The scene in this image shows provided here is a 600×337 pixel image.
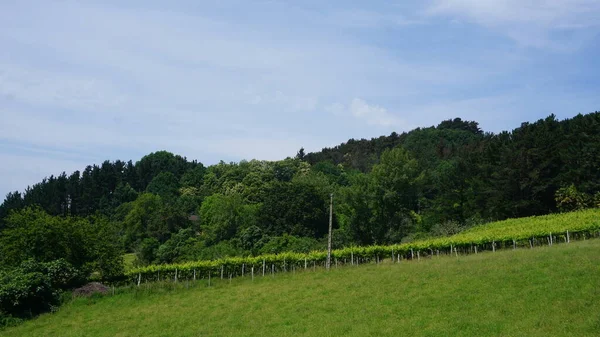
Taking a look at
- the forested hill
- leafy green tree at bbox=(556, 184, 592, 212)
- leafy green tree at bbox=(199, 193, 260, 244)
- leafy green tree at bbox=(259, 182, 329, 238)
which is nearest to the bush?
the forested hill

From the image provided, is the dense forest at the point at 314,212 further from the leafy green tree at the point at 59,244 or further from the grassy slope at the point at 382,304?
the grassy slope at the point at 382,304

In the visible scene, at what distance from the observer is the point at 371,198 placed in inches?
3000

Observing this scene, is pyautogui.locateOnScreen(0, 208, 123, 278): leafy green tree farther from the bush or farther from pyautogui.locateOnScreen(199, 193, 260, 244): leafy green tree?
pyautogui.locateOnScreen(199, 193, 260, 244): leafy green tree

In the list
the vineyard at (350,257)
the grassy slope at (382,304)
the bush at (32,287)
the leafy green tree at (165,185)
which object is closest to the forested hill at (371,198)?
the leafy green tree at (165,185)

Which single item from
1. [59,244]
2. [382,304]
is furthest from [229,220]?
[382,304]

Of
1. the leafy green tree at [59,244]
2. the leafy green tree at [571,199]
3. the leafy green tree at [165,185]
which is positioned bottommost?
the leafy green tree at [59,244]

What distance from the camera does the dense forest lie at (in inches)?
1809

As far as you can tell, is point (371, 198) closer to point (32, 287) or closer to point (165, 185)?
point (32, 287)

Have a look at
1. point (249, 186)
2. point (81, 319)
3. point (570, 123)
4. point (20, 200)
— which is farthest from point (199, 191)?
point (81, 319)

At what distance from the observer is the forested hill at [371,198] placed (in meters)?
68.6

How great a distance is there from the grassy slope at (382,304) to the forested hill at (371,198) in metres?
18.9

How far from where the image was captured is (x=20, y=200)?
137000 mm

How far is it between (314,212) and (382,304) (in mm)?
60003

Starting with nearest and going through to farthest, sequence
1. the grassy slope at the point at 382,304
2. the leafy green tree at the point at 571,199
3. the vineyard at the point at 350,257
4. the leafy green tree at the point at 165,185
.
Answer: the grassy slope at the point at 382,304 → the vineyard at the point at 350,257 → the leafy green tree at the point at 571,199 → the leafy green tree at the point at 165,185
